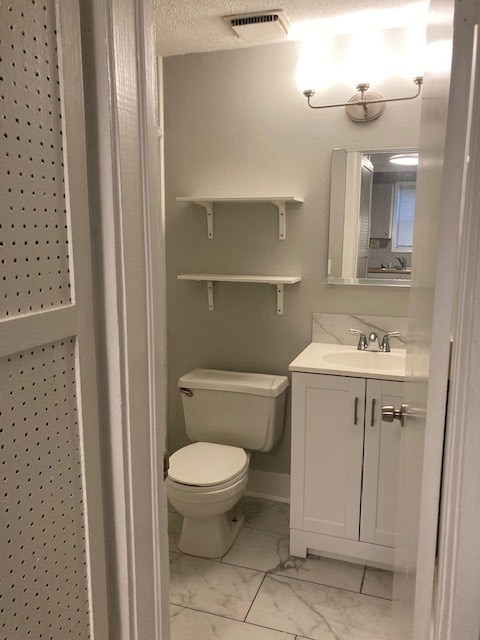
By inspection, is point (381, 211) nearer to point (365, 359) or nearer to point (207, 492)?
point (365, 359)

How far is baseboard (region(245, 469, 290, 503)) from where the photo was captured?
113 inches

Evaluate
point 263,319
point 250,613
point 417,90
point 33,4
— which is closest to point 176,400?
point 263,319

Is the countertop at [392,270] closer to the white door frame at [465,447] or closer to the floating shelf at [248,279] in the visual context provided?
the floating shelf at [248,279]

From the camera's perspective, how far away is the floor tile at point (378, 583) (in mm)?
2135

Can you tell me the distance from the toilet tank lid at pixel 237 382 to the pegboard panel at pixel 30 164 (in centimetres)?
176

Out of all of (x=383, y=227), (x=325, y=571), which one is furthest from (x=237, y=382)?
(x=383, y=227)

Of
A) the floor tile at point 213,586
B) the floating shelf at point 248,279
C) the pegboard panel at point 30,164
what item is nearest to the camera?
the pegboard panel at point 30,164

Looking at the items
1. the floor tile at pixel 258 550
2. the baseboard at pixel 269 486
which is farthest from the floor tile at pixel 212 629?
the baseboard at pixel 269 486

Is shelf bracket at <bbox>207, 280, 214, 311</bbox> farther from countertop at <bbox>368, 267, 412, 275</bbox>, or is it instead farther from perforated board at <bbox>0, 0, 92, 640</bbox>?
perforated board at <bbox>0, 0, 92, 640</bbox>

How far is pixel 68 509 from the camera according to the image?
87 centimetres

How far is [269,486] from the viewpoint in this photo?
114 inches

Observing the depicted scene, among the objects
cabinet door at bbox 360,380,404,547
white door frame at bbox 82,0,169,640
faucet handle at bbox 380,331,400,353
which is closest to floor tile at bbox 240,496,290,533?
cabinet door at bbox 360,380,404,547

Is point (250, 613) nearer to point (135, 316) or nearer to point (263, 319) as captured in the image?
point (263, 319)

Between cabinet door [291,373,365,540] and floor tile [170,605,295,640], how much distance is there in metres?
0.52
